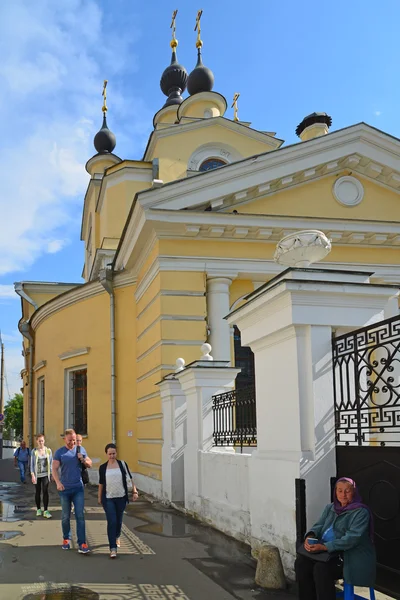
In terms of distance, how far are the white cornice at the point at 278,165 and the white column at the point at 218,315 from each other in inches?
71.7

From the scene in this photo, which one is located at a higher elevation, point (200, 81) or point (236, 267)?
point (200, 81)

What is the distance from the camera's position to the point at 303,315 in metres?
6.12

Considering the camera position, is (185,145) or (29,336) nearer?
(185,145)

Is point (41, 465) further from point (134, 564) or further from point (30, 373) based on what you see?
point (30, 373)

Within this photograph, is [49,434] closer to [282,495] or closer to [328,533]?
[282,495]

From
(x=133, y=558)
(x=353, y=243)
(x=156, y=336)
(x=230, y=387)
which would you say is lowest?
(x=133, y=558)

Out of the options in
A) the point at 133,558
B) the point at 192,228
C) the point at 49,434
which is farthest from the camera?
the point at 49,434

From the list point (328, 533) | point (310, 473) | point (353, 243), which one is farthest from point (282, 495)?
point (353, 243)

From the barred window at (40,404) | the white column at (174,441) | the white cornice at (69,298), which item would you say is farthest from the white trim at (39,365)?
the white column at (174,441)

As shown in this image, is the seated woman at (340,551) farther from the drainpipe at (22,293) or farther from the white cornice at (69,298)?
the drainpipe at (22,293)

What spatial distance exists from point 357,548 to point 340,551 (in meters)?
0.13

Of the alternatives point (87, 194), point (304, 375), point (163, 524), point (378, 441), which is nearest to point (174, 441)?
point (163, 524)

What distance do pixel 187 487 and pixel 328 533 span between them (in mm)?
6293

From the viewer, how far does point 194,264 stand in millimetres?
13945
